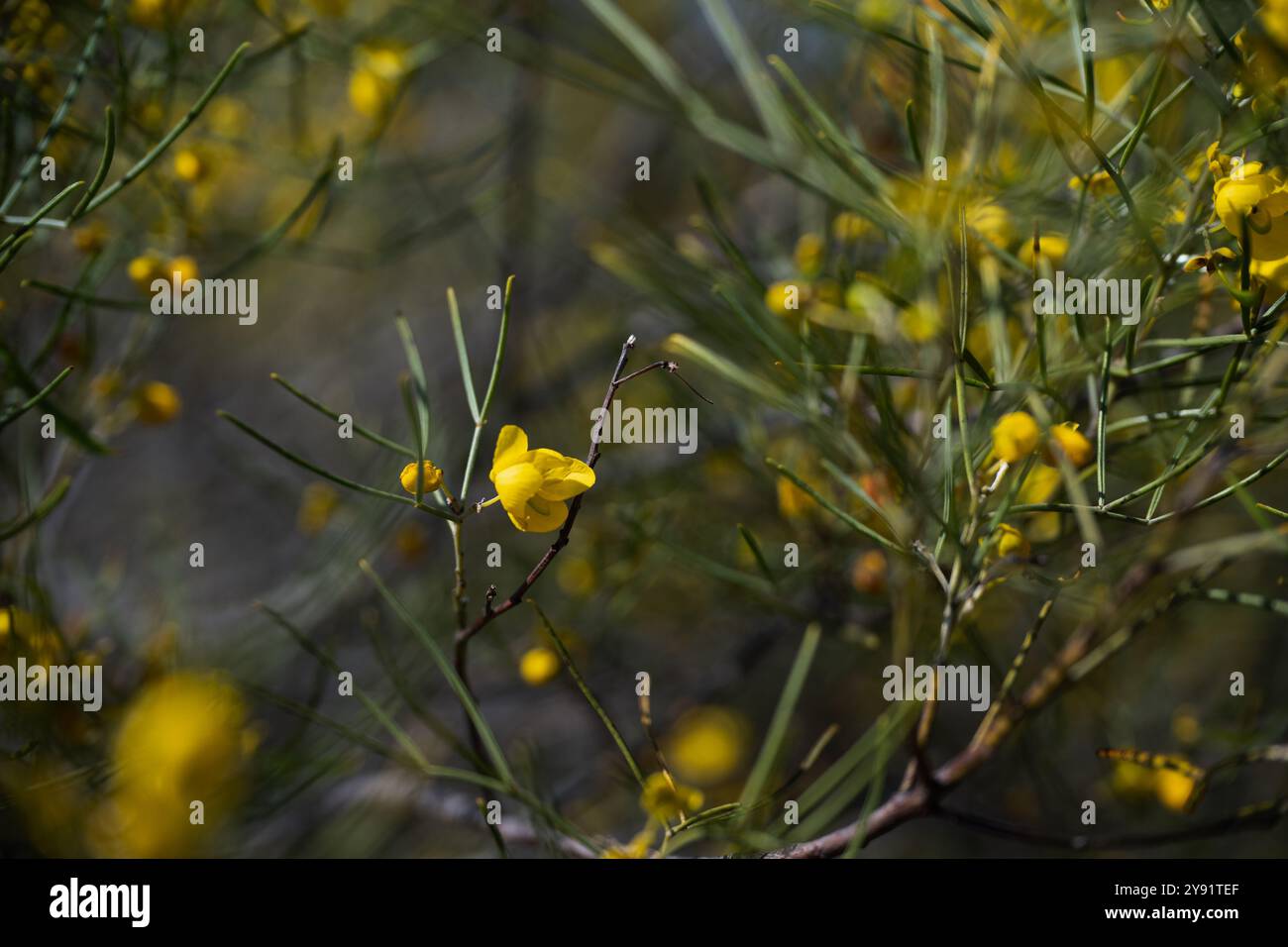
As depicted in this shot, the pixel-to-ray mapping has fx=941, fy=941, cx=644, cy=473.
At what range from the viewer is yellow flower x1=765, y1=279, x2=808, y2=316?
4.80 ft

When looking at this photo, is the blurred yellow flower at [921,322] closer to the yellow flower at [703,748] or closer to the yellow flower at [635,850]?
the yellow flower at [635,850]

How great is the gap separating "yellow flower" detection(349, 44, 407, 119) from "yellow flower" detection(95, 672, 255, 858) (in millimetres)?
1262

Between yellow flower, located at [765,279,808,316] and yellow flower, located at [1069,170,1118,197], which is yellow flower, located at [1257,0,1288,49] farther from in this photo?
yellow flower, located at [765,279,808,316]

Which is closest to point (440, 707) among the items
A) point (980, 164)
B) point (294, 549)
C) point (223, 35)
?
point (294, 549)

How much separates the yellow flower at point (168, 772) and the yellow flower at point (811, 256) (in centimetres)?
125

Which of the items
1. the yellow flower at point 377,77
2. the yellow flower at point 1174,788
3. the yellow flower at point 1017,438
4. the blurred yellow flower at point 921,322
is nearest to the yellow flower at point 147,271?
the yellow flower at point 377,77

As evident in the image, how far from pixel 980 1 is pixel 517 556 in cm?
160

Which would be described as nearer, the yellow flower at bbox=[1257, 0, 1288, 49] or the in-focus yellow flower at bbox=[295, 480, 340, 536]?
the yellow flower at bbox=[1257, 0, 1288, 49]

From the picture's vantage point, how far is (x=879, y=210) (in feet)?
4.85

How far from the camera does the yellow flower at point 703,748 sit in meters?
2.71

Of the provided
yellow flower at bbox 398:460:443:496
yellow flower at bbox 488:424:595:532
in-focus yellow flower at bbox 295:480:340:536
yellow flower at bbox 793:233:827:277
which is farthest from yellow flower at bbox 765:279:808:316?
in-focus yellow flower at bbox 295:480:340:536

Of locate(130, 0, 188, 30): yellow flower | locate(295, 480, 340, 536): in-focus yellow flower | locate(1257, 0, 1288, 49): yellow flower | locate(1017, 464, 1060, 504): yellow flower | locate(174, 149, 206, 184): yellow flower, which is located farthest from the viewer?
locate(295, 480, 340, 536): in-focus yellow flower

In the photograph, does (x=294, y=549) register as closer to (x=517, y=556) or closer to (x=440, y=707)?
(x=440, y=707)

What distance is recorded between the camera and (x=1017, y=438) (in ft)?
3.57
